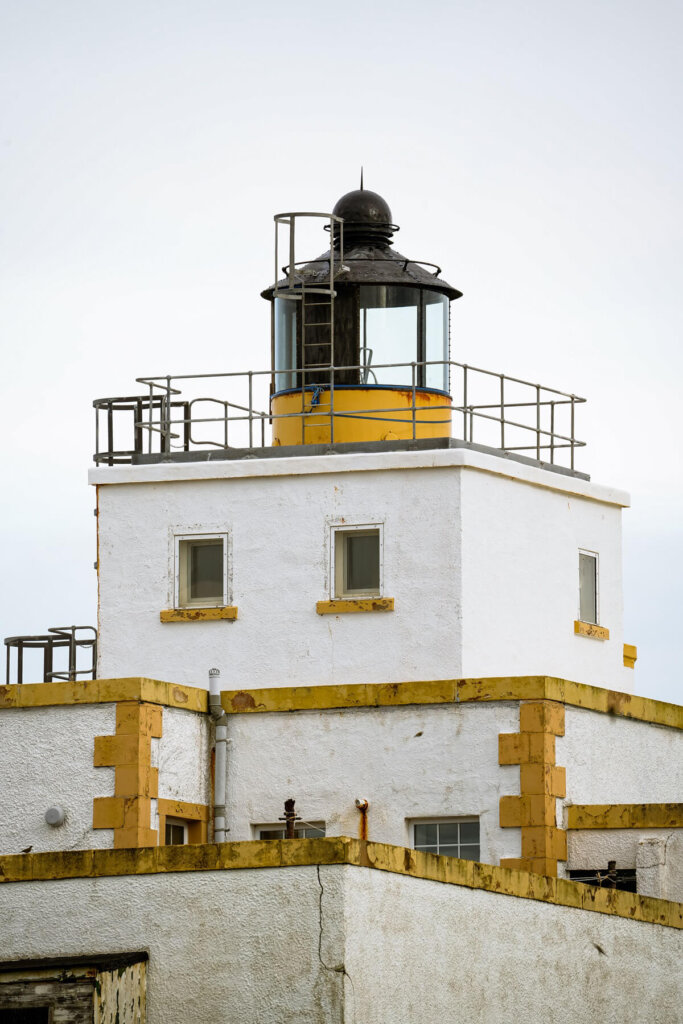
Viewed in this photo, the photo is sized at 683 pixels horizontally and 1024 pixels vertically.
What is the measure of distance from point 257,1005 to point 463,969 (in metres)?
2.20

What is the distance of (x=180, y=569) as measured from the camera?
25.5 m

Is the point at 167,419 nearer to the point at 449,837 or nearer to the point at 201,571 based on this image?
the point at 201,571

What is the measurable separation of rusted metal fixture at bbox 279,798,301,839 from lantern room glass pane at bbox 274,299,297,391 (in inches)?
250

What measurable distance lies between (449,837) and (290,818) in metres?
2.17

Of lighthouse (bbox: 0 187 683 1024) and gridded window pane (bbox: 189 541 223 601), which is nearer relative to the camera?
lighthouse (bbox: 0 187 683 1024)

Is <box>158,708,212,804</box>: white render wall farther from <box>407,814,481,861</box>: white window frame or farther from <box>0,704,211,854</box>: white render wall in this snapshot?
<box>407,814,481,861</box>: white window frame

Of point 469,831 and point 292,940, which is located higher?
point 469,831

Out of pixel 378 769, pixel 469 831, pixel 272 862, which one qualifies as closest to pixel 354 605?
pixel 378 769

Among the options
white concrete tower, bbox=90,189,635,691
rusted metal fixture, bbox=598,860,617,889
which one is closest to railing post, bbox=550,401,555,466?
white concrete tower, bbox=90,189,635,691

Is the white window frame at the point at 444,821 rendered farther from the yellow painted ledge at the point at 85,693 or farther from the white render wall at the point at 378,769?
the yellow painted ledge at the point at 85,693

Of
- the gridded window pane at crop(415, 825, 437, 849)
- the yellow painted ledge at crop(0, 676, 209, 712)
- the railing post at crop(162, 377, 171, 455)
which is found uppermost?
the railing post at crop(162, 377, 171, 455)

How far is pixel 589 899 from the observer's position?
66.3ft

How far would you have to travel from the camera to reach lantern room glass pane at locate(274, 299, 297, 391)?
26.8 m

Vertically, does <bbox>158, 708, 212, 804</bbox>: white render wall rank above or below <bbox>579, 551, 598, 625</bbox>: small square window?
below
